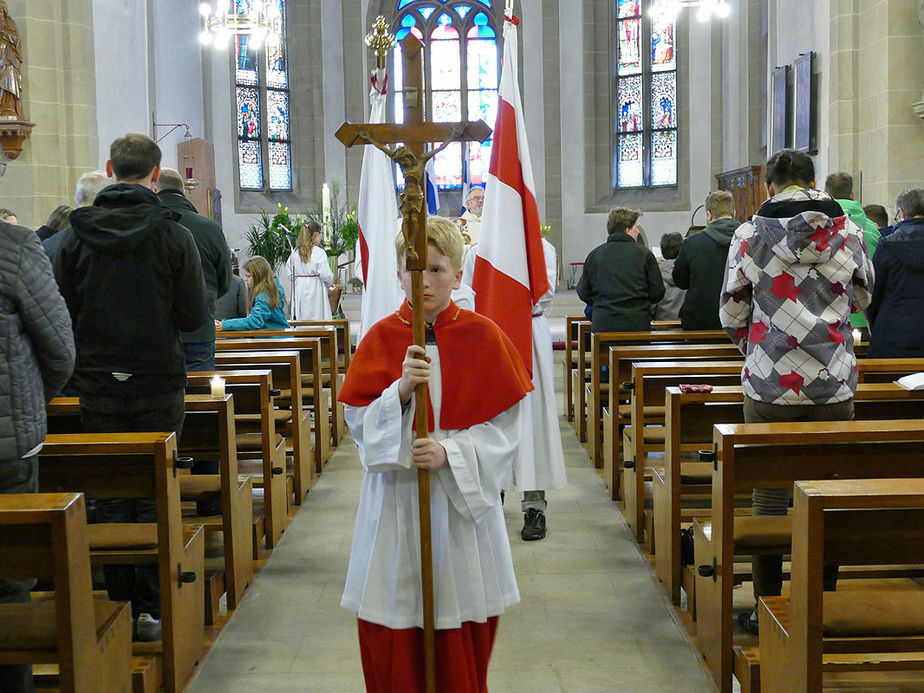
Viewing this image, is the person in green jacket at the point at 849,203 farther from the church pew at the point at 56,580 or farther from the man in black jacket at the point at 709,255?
the church pew at the point at 56,580

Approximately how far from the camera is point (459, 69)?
2027cm

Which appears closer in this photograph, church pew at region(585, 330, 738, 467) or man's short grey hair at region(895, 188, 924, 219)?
man's short grey hair at region(895, 188, 924, 219)

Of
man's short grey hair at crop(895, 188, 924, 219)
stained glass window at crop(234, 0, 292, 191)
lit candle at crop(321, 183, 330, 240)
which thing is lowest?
man's short grey hair at crop(895, 188, 924, 219)

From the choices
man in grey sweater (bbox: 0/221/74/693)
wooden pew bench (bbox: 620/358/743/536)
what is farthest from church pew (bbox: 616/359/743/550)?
man in grey sweater (bbox: 0/221/74/693)

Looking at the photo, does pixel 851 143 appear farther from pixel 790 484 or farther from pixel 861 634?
pixel 861 634

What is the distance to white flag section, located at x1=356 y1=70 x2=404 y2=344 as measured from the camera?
17.6 feet

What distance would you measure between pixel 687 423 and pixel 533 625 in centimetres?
104

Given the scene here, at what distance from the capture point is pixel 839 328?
346cm

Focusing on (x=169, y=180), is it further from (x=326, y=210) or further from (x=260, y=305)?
(x=326, y=210)

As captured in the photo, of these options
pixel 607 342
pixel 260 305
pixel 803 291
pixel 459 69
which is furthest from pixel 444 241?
pixel 459 69

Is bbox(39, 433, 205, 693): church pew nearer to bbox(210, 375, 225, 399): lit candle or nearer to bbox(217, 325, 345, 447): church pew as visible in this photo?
bbox(210, 375, 225, 399): lit candle

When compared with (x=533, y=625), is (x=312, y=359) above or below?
above

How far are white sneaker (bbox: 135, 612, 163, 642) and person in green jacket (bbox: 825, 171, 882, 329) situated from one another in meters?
3.79

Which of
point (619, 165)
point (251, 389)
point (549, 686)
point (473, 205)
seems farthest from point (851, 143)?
point (619, 165)
